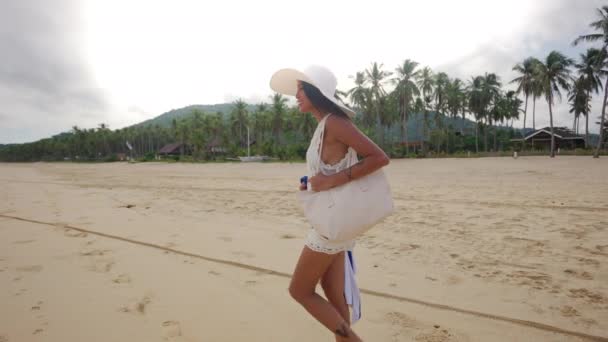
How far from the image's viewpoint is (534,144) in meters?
46.7

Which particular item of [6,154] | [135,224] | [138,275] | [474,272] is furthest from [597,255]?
[6,154]

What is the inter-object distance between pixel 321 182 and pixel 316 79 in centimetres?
49

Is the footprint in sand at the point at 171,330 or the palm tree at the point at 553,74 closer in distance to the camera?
the footprint in sand at the point at 171,330

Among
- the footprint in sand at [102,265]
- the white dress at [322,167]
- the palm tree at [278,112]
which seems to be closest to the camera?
the white dress at [322,167]

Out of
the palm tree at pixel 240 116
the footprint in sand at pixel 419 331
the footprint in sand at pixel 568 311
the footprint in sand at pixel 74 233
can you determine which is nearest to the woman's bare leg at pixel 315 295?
the footprint in sand at pixel 419 331

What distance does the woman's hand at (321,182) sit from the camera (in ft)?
4.95

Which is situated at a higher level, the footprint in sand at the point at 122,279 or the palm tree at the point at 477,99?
the palm tree at the point at 477,99

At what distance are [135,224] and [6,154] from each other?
5420 inches

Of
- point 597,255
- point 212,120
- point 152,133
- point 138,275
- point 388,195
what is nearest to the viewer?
point 388,195

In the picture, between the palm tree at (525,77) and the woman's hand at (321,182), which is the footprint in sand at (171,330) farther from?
the palm tree at (525,77)

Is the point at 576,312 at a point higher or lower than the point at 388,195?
lower

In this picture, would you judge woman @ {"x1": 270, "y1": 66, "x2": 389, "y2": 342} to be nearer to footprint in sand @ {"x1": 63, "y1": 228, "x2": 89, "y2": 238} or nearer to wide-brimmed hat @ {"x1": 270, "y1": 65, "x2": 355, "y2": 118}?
wide-brimmed hat @ {"x1": 270, "y1": 65, "x2": 355, "y2": 118}

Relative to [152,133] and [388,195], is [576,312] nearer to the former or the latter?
[388,195]

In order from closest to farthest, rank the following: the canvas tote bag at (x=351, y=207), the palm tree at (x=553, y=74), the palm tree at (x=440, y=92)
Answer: the canvas tote bag at (x=351, y=207), the palm tree at (x=553, y=74), the palm tree at (x=440, y=92)
